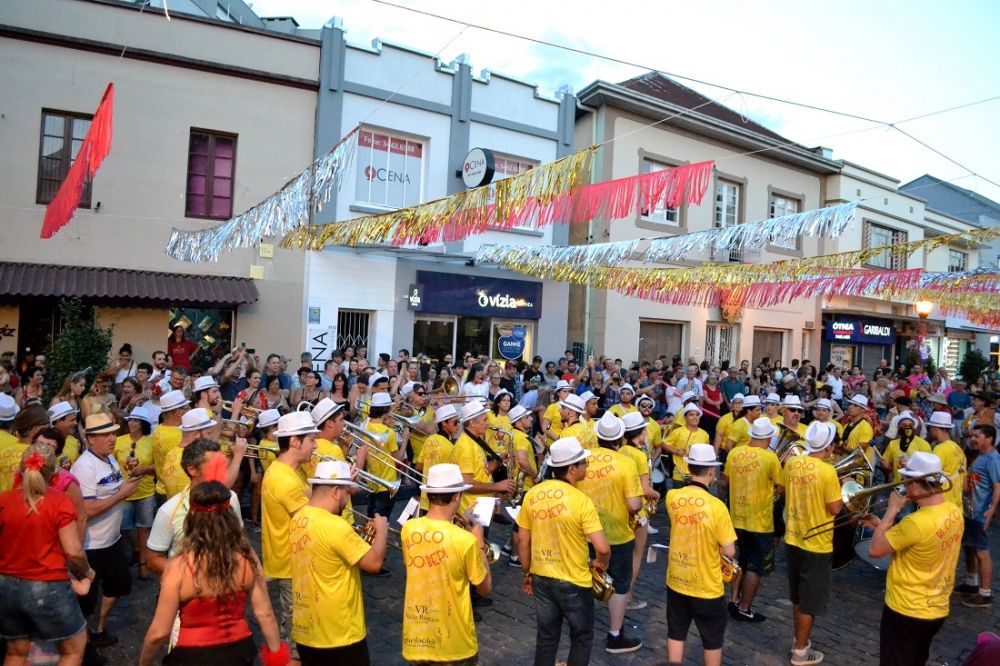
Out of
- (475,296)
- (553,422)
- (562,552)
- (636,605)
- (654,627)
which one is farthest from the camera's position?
(475,296)

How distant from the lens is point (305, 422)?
4793 mm

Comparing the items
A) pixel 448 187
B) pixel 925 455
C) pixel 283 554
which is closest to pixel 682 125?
pixel 448 187

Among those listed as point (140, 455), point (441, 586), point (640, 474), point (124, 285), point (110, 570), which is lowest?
point (110, 570)

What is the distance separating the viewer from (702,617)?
15.7 feet

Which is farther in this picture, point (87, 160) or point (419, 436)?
point (419, 436)

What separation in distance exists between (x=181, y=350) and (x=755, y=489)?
10.7m

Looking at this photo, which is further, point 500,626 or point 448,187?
point 448,187

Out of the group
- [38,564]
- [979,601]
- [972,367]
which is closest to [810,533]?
[979,601]

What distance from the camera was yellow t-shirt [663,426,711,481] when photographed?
8.32m

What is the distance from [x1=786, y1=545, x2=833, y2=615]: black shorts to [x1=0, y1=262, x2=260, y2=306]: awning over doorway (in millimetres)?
10984

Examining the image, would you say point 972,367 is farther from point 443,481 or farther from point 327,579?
point 327,579

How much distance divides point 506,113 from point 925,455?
14.3 metres

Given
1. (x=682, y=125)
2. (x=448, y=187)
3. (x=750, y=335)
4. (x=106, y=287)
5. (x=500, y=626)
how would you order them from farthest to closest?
(x=750, y=335)
(x=682, y=125)
(x=448, y=187)
(x=106, y=287)
(x=500, y=626)

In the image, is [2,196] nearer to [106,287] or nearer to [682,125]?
[106,287]
